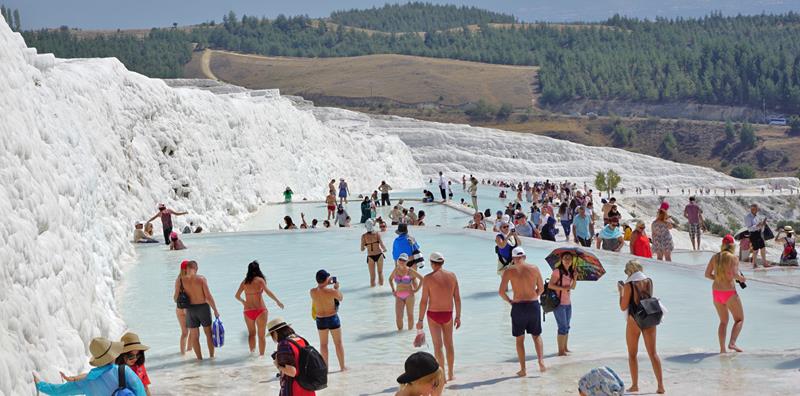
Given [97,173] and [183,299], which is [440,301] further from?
[97,173]

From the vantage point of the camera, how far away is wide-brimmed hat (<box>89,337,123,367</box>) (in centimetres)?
634

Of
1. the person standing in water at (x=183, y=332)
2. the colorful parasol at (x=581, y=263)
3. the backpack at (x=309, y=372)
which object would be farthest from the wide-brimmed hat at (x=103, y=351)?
the colorful parasol at (x=581, y=263)

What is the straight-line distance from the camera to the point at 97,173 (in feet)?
53.7

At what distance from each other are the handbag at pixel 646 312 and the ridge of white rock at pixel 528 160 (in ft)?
220

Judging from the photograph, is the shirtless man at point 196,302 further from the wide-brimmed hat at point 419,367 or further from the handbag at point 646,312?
the wide-brimmed hat at point 419,367

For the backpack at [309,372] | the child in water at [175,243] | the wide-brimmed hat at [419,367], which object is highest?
the wide-brimmed hat at [419,367]

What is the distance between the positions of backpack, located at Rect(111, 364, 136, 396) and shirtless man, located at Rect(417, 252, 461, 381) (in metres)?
3.43

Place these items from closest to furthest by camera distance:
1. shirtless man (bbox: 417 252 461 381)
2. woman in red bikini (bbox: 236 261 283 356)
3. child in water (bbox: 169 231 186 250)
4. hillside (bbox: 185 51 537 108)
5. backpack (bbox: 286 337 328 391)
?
1. backpack (bbox: 286 337 328 391)
2. shirtless man (bbox: 417 252 461 381)
3. woman in red bikini (bbox: 236 261 283 356)
4. child in water (bbox: 169 231 186 250)
5. hillside (bbox: 185 51 537 108)

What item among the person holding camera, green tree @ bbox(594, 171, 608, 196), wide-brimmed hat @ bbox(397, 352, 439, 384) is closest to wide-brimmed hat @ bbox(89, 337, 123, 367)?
wide-brimmed hat @ bbox(397, 352, 439, 384)

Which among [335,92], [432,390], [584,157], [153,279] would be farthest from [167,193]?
[335,92]

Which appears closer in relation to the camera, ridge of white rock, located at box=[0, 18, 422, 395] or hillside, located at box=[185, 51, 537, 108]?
ridge of white rock, located at box=[0, 18, 422, 395]

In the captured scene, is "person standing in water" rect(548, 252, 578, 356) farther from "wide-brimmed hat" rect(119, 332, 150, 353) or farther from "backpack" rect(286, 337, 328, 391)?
"wide-brimmed hat" rect(119, 332, 150, 353)

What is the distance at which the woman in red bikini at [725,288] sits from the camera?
10023 millimetres

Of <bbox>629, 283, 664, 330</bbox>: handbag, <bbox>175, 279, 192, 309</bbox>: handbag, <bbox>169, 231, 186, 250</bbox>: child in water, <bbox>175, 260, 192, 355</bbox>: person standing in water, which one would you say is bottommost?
<bbox>169, 231, 186, 250</bbox>: child in water
